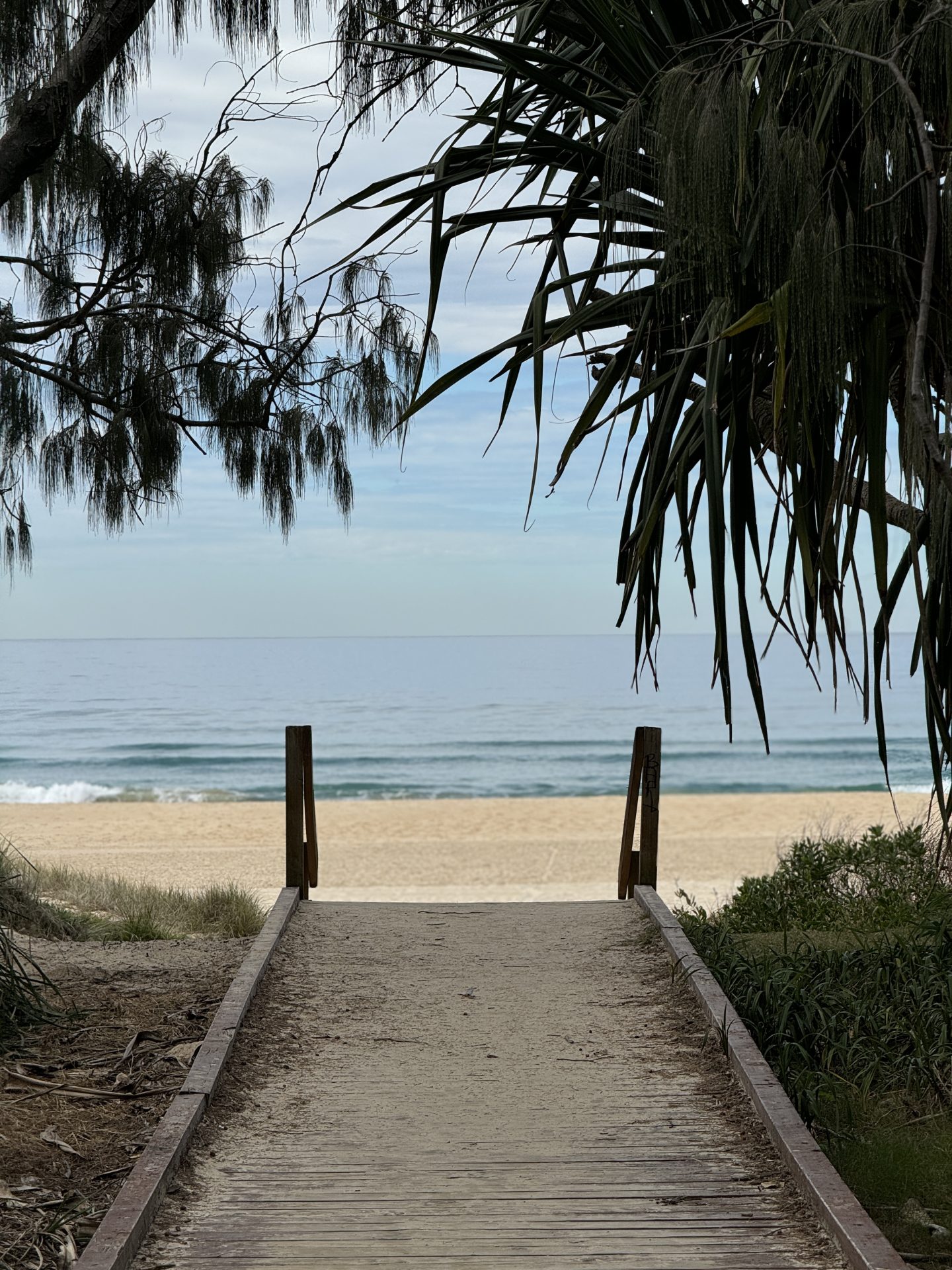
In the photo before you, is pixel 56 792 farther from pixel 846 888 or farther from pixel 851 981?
pixel 851 981

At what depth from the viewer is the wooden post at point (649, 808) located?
5.98m

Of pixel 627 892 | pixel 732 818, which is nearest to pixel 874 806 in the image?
pixel 732 818

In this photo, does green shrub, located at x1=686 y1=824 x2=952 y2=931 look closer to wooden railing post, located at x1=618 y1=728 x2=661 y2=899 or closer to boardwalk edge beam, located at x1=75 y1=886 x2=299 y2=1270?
wooden railing post, located at x1=618 y1=728 x2=661 y2=899

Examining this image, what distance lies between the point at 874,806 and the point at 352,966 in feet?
57.3

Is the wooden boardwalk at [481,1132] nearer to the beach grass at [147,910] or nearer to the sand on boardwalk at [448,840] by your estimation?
the beach grass at [147,910]

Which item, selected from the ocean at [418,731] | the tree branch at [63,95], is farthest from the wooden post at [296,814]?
the ocean at [418,731]

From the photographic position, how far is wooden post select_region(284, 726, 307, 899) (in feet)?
19.6

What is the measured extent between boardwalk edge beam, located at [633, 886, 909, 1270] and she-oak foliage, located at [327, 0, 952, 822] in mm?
994

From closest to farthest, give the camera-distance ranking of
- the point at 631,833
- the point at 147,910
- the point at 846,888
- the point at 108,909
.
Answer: the point at 631,833 < the point at 846,888 < the point at 147,910 < the point at 108,909

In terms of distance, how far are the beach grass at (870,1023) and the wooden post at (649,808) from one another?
344mm

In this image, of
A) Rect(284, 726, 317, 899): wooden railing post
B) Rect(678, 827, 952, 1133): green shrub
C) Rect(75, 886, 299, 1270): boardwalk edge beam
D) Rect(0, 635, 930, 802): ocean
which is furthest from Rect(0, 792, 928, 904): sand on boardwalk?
Rect(75, 886, 299, 1270): boardwalk edge beam

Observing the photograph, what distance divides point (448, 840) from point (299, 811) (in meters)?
10.8

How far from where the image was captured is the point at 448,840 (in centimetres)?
1669

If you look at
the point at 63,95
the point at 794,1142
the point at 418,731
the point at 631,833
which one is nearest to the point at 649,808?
the point at 631,833
